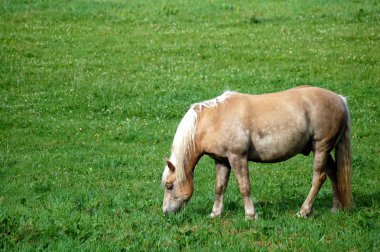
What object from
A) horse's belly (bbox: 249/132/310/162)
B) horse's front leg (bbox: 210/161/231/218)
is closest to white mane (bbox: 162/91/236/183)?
horse's front leg (bbox: 210/161/231/218)

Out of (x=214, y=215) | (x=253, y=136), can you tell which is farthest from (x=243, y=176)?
(x=214, y=215)

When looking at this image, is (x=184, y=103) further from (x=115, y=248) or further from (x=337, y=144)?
(x=115, y=248)

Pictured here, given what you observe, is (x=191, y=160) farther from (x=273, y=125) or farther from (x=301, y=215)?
(x=301, y=215)

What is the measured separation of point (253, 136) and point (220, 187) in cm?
106

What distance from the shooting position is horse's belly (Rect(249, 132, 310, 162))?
1236 cm

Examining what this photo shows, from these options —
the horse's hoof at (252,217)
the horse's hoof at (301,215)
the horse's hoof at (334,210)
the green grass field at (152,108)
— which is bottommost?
the green grass field at (152,108)

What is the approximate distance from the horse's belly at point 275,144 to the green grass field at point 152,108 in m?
0.99

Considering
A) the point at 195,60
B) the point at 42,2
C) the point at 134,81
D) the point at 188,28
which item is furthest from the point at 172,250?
the point at 42,2

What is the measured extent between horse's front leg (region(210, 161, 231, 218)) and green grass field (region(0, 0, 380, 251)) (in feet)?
0.58

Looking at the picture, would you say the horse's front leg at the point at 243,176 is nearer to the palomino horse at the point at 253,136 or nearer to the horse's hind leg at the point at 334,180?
the palomino horse at the point at 253,136

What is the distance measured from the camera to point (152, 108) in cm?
2159

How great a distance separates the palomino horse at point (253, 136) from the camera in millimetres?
12266

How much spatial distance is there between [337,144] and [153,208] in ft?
11.1

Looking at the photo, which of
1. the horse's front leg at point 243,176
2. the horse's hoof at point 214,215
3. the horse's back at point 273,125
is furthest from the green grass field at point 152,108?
the horse's back at point 273,125
